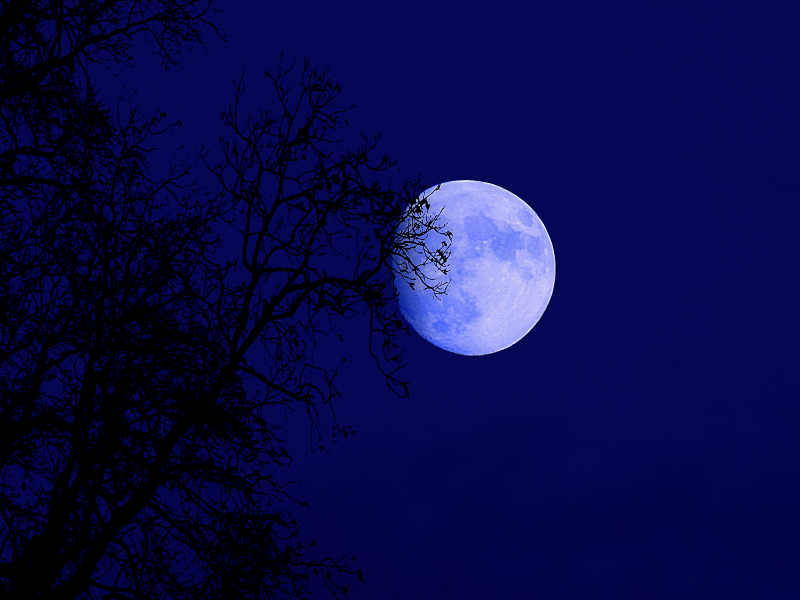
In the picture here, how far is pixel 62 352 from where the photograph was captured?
6559mm

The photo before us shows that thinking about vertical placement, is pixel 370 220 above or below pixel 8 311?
above

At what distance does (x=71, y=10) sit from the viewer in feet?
21.7

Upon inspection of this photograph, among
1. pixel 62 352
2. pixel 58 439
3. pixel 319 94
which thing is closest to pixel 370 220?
pixel 319 94

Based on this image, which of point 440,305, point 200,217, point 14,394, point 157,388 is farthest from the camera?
point 440,305

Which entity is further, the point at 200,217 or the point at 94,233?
the point at 200,217

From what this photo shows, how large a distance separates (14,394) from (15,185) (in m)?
2.18

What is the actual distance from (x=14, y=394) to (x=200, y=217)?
2.67m

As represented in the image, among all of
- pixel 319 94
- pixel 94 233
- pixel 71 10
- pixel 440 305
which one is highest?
pixel 440 305

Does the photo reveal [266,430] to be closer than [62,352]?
No

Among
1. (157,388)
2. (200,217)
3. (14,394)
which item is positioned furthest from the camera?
(200,217)

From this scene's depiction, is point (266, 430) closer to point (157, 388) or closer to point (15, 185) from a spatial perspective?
point (157, 388)

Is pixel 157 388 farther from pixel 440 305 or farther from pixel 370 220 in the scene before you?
pixel 440 305

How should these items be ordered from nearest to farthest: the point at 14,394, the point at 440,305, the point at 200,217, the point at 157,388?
the point at 14,394
the point at 157,388
the point at 200,217
the point at 440,305

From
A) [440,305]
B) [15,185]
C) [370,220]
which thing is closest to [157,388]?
[15,185]
